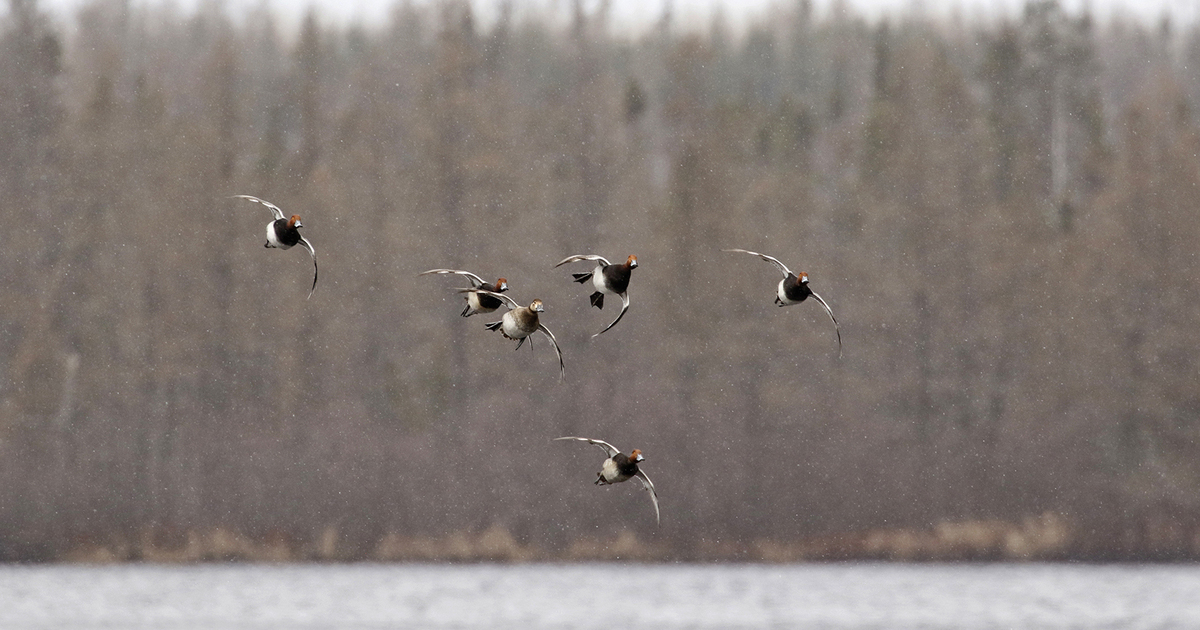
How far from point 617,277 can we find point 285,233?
6.01ft

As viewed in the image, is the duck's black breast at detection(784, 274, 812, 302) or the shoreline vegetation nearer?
the duck's black breast at detection(784, 274, 812, 302)

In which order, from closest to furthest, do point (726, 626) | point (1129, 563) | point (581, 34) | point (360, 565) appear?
point (726, 626) → point (1129, 563) → point (360, 565) → point (581, 34)

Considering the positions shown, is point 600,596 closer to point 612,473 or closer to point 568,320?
point 568,320

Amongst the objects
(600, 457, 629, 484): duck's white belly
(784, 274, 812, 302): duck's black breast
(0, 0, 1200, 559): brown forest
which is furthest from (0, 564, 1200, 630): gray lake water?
(784, 274, 812, 302): duck's black breast

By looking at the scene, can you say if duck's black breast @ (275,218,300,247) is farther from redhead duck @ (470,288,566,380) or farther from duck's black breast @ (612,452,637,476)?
duck's black breast @ (612,452,637,476)

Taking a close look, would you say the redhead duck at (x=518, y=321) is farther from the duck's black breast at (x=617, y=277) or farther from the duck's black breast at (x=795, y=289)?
the duck's black breast at (x=795, y=289)

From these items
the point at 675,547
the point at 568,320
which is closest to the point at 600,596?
the point at 675,547

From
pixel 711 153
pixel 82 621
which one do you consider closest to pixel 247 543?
pixel 82 621

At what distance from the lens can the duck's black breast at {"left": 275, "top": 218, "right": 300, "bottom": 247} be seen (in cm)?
851

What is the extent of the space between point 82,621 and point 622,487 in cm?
1467

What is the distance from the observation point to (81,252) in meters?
48.5

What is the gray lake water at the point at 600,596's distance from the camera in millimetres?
28234

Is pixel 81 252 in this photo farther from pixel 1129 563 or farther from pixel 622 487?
pixel 1129 563

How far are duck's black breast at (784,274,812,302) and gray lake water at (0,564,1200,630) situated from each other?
20.0 meters
